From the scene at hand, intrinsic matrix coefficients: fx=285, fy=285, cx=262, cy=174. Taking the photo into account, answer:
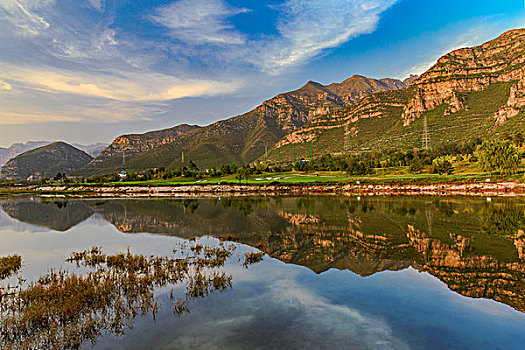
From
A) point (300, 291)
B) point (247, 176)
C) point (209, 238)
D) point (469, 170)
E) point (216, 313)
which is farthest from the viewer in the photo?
point (247, 176)

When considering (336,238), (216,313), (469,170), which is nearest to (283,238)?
(336,238)

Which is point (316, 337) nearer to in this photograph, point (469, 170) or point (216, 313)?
point (216, 313)

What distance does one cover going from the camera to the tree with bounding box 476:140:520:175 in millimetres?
61812

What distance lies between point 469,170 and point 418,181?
2263 cm

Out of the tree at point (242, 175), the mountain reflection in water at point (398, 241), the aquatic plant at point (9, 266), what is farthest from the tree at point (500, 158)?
the aquatic plant at point (9, 266)

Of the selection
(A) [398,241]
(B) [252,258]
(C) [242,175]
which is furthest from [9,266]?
(C) [242,175]

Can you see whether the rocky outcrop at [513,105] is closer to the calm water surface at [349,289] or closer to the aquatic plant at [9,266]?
the calm water surface at [349,289]

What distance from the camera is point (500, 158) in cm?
6222

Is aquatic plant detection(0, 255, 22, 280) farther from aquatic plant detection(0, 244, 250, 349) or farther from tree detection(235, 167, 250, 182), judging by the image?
tree detection(235, 167, 250, 182)

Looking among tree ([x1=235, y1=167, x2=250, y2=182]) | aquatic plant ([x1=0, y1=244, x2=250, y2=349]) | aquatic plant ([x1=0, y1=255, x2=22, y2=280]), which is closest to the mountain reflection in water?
aquatic plant ([x1=0, y1=244, x2=250, y2=349])

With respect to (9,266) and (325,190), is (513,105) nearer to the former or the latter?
(325,190)

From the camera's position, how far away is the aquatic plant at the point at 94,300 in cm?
786

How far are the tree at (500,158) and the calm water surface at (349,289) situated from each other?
158ft

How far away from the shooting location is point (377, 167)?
338 feet
